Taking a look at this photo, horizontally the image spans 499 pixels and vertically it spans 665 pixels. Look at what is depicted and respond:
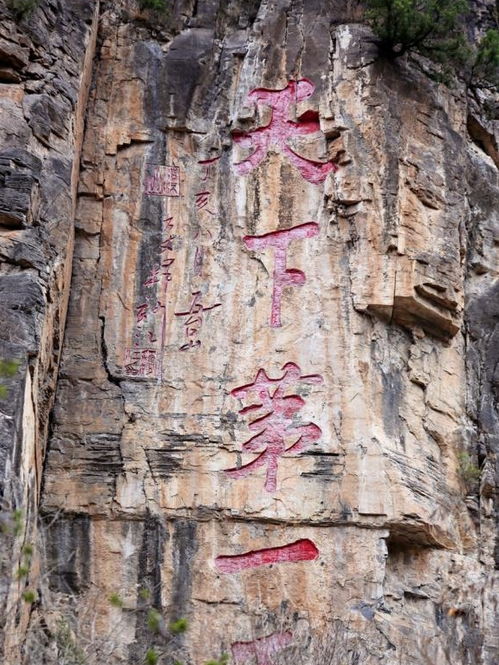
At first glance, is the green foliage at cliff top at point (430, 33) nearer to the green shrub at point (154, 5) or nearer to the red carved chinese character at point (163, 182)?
the green shrub at point (154, 5)

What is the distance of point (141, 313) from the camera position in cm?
1188

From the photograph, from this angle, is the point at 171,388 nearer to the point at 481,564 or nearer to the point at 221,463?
the point at 221,463

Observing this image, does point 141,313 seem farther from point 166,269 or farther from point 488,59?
point 488,59

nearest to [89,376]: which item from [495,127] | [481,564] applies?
[481,564]

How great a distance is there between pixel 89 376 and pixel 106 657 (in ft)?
9.30

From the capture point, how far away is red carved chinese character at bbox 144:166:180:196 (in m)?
12.4

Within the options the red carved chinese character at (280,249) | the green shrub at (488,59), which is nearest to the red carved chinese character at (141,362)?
the red carved chinese character at (280,249)

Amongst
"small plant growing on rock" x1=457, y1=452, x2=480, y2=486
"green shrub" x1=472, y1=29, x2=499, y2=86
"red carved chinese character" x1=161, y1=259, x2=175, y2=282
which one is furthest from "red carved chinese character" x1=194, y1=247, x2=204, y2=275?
"green shrub" x1=472, y1=29, x2=499, y2=86

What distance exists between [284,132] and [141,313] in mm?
2284

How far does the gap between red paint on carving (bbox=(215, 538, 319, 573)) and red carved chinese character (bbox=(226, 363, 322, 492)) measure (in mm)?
531

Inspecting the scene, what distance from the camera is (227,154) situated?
12469 millimetres

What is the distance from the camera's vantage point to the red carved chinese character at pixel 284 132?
12.3 meters

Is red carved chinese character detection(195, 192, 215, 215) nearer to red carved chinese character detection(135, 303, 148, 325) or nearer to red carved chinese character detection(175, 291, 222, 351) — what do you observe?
red carved chinese character detection(175, 291, 222, 351)

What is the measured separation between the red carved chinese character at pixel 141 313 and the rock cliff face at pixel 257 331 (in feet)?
0.07
